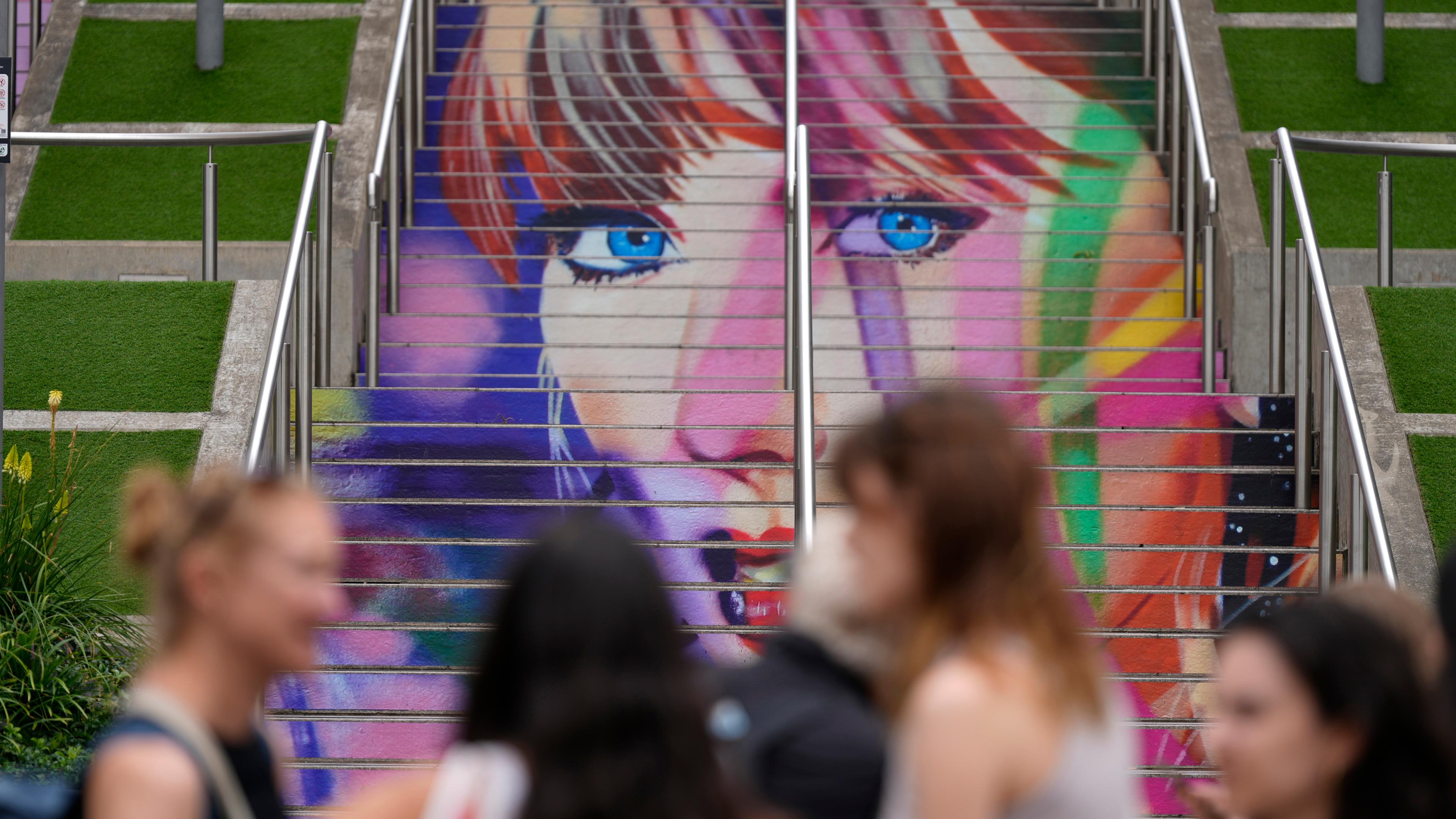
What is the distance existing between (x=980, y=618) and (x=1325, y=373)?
450 centimetres

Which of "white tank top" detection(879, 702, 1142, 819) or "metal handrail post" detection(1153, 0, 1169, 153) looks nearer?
"white tank top" detection(879, 702, 1142, 819)

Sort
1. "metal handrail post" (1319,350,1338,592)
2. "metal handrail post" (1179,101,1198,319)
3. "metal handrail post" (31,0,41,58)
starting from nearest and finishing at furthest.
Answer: "metal handrail post" (1319,350,1338,592) → "metal handrail post" (1179,101,1198,319) → "metal handrail post" (31,0,41,58)

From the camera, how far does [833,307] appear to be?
8.35 metres

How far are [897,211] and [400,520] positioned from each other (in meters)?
3.79

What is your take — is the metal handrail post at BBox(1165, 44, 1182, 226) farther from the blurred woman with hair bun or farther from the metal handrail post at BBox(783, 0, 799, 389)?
the blurred woman with hair bun

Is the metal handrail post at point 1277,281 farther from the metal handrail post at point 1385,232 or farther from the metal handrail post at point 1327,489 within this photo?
the metal handrail post at point 1327,489

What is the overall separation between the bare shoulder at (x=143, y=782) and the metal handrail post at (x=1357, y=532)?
442 cm

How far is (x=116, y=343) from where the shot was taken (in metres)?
7.07

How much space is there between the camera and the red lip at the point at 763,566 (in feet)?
18.6

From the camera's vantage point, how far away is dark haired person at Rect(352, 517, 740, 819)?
159 cm

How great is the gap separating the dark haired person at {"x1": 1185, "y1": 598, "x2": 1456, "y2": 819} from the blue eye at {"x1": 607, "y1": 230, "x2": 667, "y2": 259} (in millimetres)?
6900

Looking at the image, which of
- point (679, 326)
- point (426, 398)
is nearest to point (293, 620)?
point (426, 398)

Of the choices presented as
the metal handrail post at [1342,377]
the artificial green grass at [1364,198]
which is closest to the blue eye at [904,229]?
the artificial green grass at [1364,198]

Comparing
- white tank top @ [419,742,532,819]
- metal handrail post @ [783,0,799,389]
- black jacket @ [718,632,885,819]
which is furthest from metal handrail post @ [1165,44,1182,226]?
white tank top @ [419,742,532,819]
